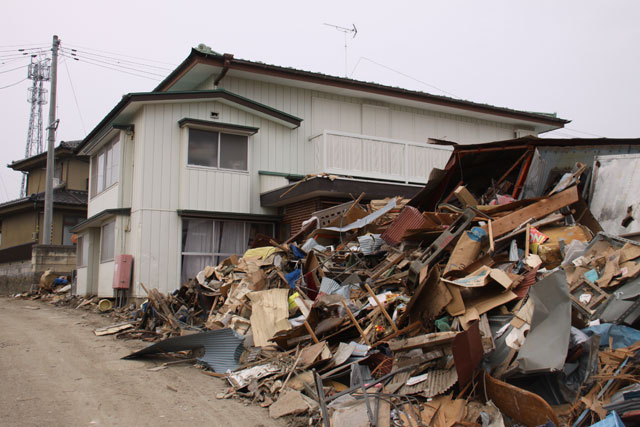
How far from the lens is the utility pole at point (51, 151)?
758 inches

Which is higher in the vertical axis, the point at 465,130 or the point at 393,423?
the point at 465,130

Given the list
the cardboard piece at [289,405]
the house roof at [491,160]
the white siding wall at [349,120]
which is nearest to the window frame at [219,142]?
the white siding wall at [349,120]

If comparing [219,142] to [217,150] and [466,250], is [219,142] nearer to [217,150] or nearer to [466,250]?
[217,150]

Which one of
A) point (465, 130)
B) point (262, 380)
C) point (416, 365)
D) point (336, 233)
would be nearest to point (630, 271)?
point (416, 365)

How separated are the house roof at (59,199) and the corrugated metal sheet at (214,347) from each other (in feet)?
59.1

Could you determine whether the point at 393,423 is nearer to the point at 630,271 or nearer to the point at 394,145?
the point at 630,271

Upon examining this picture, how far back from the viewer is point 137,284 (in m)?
11.9

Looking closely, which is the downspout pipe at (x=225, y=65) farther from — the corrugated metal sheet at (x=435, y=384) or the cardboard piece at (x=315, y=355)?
the corrugated metal sheet at (x=435, y=384)

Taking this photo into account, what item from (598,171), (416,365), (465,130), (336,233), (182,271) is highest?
(465,130)

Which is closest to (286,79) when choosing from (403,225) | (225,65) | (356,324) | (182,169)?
(225,65)

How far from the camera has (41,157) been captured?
25.9 m

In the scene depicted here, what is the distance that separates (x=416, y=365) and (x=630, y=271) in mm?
2528

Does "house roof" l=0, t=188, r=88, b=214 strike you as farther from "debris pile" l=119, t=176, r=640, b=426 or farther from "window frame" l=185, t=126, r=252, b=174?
"debris pile" l=119, t=176, r=640, b=426

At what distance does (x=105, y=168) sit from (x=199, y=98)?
3714 mm
